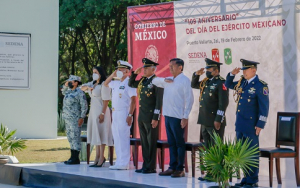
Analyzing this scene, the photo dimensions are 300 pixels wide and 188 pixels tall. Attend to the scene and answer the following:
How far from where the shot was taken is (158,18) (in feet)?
38.9

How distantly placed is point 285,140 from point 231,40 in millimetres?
2015

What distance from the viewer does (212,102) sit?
933 centimetres

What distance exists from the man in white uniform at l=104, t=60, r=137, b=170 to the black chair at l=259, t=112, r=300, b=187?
7.53 ft

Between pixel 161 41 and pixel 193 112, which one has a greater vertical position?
pixel 161 41

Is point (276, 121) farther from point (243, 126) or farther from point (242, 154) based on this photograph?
point (242, 154)

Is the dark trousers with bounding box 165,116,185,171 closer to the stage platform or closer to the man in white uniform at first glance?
the stage platform

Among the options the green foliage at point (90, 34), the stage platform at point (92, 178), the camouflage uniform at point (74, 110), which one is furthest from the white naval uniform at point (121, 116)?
the green foliage at point (90, 34)

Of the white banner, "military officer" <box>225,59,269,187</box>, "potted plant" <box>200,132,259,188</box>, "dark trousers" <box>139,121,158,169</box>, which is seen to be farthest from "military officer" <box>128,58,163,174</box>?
the white banner

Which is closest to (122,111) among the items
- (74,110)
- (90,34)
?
(74,110)

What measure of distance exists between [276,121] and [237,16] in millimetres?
1687

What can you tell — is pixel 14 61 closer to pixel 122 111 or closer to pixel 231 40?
pixel 122 111

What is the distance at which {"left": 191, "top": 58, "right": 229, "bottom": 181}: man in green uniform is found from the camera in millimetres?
9188

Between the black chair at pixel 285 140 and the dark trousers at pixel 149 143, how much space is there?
1.78m

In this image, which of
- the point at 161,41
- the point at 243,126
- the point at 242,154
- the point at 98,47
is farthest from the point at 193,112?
the point at 98,47
